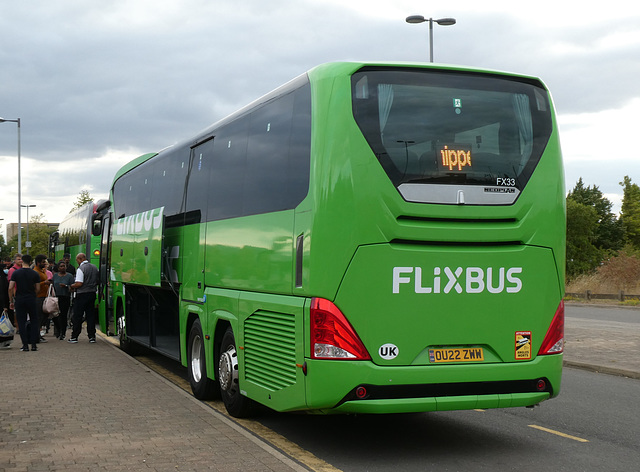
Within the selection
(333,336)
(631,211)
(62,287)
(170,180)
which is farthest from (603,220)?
(333,336)

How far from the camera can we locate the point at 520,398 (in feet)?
23.5

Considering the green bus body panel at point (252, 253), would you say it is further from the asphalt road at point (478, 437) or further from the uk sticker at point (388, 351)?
the asphalt road at point (478, 437)

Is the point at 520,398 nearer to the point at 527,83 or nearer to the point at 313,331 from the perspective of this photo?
the point at 313,331

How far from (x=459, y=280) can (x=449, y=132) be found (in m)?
1.27

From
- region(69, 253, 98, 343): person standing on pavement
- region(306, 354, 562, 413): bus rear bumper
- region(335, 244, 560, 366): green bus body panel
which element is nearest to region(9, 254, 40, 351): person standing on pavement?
region(69, 253, 98, 343): person standing on pavement

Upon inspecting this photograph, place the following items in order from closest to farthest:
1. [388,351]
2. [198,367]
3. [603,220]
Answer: [388,351]
[198,367]
[603,220]

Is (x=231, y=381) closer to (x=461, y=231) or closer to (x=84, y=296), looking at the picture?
(x=461, y=231)

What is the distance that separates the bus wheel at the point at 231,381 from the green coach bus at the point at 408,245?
61 centimetres

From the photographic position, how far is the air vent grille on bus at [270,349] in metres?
7.22

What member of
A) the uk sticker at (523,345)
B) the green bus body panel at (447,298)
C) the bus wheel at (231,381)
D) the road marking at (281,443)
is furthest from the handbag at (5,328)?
the uk sticker at (523,345)

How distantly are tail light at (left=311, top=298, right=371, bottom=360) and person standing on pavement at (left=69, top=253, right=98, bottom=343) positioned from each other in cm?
1235

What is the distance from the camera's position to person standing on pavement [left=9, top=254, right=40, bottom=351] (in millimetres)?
15672

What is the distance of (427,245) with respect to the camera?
6965 mm

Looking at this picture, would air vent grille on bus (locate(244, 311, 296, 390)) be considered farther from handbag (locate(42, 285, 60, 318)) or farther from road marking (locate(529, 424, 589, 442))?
handbag (locate(42, 285, 60, 318))
